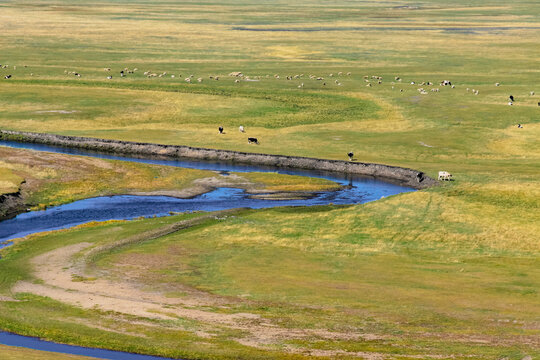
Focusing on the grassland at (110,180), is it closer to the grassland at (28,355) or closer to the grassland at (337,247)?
the grassland at (337,247)

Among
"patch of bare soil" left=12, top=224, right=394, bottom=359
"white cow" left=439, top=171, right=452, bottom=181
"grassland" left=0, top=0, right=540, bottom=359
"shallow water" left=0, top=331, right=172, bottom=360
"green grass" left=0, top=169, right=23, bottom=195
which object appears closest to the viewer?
"shallow water" left=0, top=331, right=172, bottom=360

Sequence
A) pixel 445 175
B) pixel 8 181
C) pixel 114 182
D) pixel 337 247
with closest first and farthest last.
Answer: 1. pixel 337 247
2. pixel 445 175
3. pixel 8 181
4. pixel 114 182

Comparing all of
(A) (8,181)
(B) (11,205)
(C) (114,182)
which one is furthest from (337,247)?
(A) (8,181)

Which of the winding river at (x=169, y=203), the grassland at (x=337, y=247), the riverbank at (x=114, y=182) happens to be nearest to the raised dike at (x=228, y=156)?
the winding river at (x=169, y=203)

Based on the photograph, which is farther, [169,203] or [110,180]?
[110,180]

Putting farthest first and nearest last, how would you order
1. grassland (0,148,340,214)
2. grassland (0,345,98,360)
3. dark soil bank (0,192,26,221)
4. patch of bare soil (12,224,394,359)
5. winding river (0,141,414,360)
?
grassland (0,148,340,214) < dark soil bank (0,192,26,221) < winding river (0,141,414,360) < patch of bare soil (12,224,394,359) < grassland (0,345,98,360)

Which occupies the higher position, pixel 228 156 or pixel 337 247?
pixel 228 156

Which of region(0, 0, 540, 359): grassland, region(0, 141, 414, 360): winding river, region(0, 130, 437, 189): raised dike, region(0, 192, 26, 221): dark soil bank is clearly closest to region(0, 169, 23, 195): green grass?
region(0, 192, 26, 221): dark soil bank

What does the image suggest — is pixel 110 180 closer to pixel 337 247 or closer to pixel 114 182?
pixel 114 182

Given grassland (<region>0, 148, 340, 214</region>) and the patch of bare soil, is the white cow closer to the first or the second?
grassland (<region>0, 148, 340, 214</region>)
